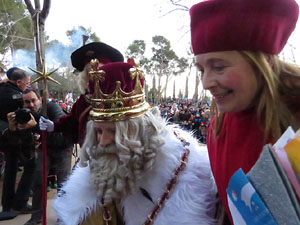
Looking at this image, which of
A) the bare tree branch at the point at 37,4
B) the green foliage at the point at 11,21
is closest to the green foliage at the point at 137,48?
the green foliage at the point at 11,21

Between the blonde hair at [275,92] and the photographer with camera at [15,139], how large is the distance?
8.99ft

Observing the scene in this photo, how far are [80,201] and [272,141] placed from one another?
1.10 m

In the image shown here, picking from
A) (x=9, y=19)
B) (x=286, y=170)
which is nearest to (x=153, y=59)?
(x=9, y=19)

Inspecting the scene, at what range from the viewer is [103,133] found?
4.60 ft

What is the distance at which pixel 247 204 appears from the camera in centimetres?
55

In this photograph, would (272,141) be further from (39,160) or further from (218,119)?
(39,160)

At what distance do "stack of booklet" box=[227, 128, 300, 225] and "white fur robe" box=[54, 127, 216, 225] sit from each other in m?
0.77

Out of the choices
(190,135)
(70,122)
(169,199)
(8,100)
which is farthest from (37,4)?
(169,199)

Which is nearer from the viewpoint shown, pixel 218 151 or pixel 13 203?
pixel 218 151

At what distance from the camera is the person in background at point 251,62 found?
37.2 inches

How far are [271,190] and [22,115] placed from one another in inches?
118

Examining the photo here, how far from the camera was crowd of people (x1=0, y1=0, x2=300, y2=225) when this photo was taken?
961 millimetres

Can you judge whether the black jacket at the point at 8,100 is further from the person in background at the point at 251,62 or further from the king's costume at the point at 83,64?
the person in background at the point at 251,62

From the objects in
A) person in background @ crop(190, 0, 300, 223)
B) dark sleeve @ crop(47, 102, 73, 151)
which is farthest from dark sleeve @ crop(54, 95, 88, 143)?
person in background @ crop(190, 0, 300, 223)
